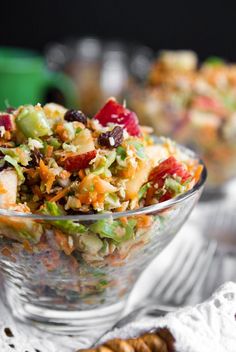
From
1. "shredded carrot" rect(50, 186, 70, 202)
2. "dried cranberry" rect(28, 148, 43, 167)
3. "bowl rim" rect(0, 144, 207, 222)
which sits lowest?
"bowl rim" rect(0, 144, 207, 222)

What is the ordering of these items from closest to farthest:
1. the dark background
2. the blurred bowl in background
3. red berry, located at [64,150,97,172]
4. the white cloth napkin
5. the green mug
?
the white cloth napkin, red berry, located at [64,150,97,172], the green mug, the blurred bowl in background, the dark background

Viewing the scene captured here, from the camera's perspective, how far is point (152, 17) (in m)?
4.14

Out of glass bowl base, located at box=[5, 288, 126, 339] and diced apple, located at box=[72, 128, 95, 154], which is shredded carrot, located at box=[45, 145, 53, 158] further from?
glass bowl base, located at box=[5, 288, 126, 339]

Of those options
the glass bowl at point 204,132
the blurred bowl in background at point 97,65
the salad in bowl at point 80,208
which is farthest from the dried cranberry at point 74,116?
the blurred bowl in background at point 97,65

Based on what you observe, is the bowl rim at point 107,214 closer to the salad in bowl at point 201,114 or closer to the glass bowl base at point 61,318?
the glass bowl base at point 61,318

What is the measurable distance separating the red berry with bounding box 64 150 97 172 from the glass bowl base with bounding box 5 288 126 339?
273mm

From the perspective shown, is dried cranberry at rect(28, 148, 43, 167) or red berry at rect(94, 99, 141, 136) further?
red berry at rect(94, 99, 141, 136)

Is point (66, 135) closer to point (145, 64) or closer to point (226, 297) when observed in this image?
point (226, 297)

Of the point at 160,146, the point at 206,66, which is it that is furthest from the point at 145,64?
the point at 160,146

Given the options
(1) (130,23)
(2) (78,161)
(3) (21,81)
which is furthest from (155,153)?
(1) (130,23)

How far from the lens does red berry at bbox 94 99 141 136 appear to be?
3.96ft

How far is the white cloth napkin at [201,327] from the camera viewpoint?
97 centimetres

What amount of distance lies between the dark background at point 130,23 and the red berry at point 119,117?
297cm

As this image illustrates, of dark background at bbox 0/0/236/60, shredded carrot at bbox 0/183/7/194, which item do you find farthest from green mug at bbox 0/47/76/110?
shredded carrot at bbox 0/183/7/194
